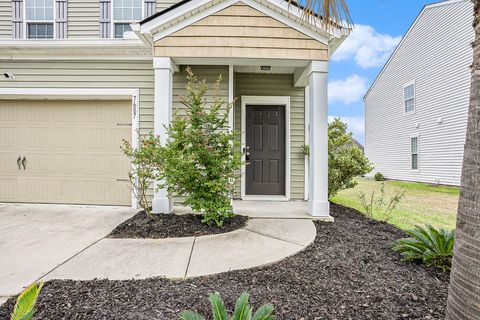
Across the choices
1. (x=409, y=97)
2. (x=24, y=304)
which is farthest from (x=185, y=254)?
(x=409, y=97)

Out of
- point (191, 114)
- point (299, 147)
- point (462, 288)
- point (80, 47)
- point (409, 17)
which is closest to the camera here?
point (462, 288)

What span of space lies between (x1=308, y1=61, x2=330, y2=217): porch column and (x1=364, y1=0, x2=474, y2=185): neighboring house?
7.59m

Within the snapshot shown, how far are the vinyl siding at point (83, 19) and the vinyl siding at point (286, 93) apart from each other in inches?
135

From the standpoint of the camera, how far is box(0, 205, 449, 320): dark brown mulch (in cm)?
199

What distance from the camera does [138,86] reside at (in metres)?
5.50

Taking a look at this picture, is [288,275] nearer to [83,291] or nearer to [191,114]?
[83,291]

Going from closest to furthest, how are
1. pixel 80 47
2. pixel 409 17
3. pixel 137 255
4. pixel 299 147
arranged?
1. pixel 137 255
2. pixel 80 47
3. pixel 299 147
4. pixel 409 17

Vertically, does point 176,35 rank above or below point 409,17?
below

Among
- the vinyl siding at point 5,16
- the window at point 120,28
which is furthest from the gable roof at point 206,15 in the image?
the vinyl siding at point 5,16

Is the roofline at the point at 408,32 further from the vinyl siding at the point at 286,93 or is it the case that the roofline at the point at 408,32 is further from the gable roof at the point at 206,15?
the gable roof at the point at 206,15

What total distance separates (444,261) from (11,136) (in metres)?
7.53

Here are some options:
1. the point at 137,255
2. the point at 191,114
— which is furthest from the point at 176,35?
the point at 137,255

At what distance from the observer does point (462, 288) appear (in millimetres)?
1313

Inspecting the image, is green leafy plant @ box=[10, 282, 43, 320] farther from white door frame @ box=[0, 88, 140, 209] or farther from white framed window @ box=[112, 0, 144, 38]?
white framed window @ box=[112, 0, 144, 38]
